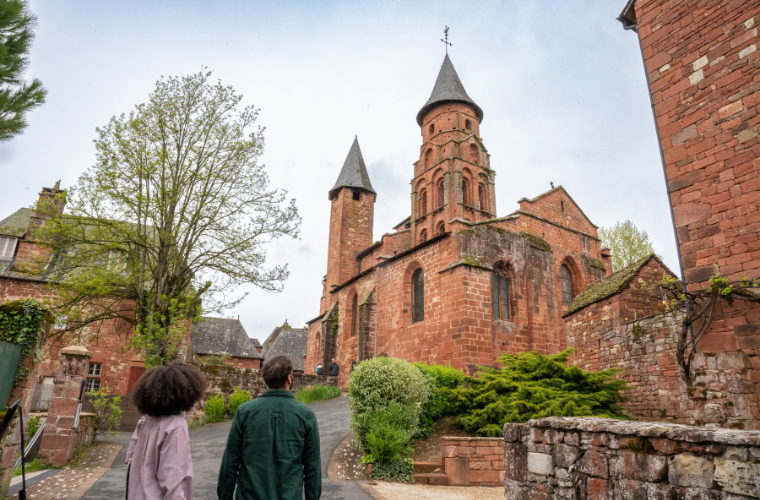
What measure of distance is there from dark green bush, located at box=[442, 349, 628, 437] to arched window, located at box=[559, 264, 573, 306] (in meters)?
11.6

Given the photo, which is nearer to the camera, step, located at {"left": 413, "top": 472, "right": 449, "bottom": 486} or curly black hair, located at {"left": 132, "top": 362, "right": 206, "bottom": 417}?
curly black hair, located at {"left": 132, "top": 362, "right": 206, "bottom": 417}

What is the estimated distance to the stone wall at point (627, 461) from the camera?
303 cm

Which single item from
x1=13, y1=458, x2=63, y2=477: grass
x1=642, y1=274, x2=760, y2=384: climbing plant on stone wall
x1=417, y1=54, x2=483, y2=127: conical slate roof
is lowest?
x1=13, y1=458, x2=63, y2=477: grass

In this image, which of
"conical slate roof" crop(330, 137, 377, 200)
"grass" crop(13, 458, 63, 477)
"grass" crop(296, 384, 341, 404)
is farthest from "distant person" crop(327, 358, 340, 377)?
"grass" crop(13, 458, 63, 477)

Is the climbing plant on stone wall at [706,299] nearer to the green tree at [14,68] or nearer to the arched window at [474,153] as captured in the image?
the green tree at [14,68]

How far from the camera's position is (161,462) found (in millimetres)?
2924

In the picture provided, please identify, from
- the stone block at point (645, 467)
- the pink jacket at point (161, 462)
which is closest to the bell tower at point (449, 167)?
the stone block at point (645, 467)

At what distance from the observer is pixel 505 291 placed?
1823 centimetres

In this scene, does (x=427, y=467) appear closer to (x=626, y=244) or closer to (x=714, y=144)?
(x=714, y=144)

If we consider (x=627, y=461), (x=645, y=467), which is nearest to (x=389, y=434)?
(x=627, y=461)

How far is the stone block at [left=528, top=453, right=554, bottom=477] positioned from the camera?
15.1ft

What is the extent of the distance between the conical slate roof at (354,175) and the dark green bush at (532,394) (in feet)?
79.1

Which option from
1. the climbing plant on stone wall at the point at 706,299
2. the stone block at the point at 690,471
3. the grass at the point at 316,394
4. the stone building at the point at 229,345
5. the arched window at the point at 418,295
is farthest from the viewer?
the stone building at the point at 229,345

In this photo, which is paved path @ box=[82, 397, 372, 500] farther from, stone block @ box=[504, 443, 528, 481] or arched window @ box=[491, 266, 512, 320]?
arched window @ box=[491, 266, 512, 320]
